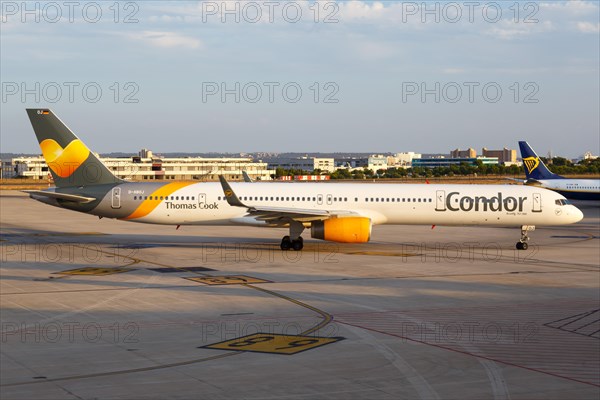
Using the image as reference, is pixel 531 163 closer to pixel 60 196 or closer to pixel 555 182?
pixel 555 182

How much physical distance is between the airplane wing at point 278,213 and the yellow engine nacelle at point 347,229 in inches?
26.9

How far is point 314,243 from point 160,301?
19914 mm

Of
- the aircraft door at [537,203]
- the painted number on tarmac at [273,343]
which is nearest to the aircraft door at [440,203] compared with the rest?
the aircraft door at [537,203]

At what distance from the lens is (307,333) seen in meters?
20.9

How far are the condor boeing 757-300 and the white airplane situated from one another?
39.5 metres

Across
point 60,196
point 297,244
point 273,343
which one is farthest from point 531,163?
point 273,343

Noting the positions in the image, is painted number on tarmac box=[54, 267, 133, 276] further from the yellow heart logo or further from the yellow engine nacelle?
the yellow engine nacelle

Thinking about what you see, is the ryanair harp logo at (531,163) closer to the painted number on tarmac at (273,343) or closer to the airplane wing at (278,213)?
the airplane wing at (278,213)

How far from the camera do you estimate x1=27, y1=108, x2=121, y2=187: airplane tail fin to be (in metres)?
41.6

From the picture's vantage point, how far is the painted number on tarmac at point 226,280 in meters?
29.8

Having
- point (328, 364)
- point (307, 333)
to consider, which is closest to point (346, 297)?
point (307, 333)

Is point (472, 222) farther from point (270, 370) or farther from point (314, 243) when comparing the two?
point (270, 370)

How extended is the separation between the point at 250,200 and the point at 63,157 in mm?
10651

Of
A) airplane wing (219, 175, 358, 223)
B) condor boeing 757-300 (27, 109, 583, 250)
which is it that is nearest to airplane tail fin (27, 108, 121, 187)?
condor boeing 757-300 (27, 109, 583, 250)
